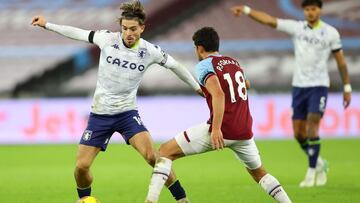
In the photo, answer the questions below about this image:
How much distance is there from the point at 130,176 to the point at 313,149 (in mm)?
2747

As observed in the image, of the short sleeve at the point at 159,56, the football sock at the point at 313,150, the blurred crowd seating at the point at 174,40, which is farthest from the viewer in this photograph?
the blurred crowd seating at the point at 174,40

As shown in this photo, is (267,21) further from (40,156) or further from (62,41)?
(62,41)

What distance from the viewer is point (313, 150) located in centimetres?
1013

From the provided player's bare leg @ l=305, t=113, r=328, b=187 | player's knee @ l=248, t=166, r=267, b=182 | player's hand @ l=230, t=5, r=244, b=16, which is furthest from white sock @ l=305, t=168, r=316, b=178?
player's knee @ l=248, t=166, r=267, b=182

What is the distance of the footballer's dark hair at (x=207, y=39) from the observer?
7.08 m

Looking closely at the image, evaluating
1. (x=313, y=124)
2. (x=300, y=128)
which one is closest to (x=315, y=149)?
(x=313, y=124)

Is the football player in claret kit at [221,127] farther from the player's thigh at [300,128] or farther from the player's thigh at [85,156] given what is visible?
the player's thigh at [300,128]

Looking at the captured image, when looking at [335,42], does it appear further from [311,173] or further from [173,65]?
[173,65]

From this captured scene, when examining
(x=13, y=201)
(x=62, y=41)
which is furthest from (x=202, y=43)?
(x=62, y=41)

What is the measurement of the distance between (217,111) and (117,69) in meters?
1.30

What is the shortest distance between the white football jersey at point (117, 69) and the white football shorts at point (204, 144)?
2.80 feet

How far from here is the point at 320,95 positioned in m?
10.4

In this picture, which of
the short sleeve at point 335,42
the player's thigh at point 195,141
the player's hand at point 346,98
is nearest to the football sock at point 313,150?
the player's hand at point 346,98

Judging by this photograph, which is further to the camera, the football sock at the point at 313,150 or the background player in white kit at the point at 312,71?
the background player in white kit at the point at 312,71
